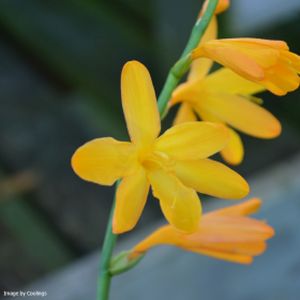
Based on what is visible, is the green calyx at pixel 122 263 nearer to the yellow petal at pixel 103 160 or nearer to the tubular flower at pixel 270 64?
the yellow petal at pixel 103 160

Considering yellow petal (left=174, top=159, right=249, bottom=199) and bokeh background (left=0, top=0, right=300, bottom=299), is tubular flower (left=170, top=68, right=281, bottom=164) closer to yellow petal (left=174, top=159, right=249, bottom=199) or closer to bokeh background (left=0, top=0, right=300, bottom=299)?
yellow petal (left=174, top=159, right=249, bottom=199)

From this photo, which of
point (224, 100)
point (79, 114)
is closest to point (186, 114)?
point (224, 100)

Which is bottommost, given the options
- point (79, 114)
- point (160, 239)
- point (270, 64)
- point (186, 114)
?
point (79, 114)

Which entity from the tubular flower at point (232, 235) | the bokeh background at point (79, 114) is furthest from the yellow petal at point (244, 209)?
the bokeh background at point (79, 114)

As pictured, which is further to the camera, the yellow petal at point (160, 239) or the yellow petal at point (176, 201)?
the yellow petal at point (160, 239)

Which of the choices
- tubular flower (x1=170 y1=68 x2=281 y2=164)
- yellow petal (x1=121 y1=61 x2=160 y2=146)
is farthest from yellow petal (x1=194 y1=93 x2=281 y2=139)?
yellow petal (x1=121 y1=61 x2=160 y2=146)

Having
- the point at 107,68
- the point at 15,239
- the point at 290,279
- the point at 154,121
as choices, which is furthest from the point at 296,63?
the point at 15,239

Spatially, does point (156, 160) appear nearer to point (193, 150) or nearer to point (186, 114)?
point (193, 150)
